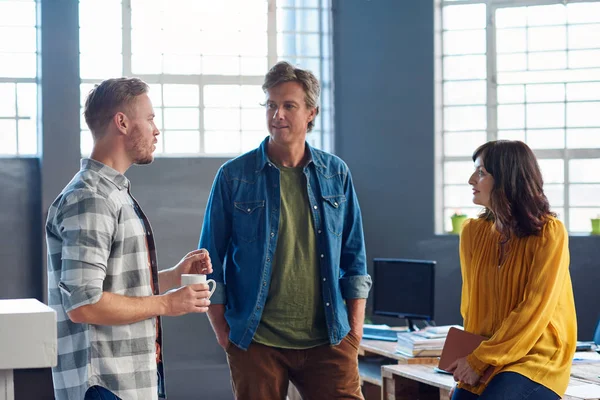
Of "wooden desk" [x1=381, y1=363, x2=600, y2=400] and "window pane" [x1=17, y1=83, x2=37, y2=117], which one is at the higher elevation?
"window pane" [x1=17, y1=83, x2=37, y2=117]

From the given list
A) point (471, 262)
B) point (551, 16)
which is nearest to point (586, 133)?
point (551, 16)

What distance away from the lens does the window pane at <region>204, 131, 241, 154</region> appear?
240 inches

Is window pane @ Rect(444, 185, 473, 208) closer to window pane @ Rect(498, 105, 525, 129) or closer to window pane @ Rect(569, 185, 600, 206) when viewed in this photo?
window pane @ Rect(498, 105, 525, 129)

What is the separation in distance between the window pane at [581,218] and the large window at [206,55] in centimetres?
195

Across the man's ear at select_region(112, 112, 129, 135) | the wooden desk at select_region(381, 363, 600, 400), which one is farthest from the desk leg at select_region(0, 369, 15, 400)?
the wooden desk at select_region(381, 363, 600, 400)

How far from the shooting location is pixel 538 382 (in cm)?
248

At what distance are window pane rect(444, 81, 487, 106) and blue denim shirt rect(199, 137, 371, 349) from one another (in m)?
3.46

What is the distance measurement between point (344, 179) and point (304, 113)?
297 mm

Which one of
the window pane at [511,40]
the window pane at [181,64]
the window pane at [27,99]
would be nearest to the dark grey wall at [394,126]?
the window pane at [511,40]

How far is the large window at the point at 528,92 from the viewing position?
596 centimetres

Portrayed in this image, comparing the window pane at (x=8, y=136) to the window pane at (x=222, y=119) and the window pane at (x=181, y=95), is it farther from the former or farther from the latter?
the window pane at (x=222, y=119)

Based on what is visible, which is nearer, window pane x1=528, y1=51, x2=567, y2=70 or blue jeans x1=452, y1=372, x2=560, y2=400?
blue jeans x1=452, y1=372, x2=560, y2=400

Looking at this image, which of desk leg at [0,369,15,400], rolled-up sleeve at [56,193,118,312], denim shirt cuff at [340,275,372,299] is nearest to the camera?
desk leg at [0,369,15,400]

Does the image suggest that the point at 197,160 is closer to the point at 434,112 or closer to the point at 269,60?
the point at 269,60
